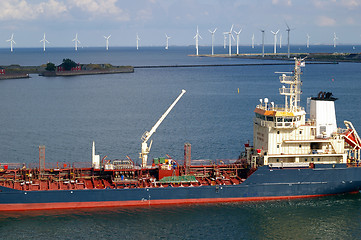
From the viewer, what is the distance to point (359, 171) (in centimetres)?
3591

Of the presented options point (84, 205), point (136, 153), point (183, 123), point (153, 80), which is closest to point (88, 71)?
point (153, 80)

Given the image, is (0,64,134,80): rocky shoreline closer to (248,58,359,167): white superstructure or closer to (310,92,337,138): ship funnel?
(248,58,359,167): white superstructure

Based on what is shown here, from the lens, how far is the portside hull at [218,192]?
108 feet

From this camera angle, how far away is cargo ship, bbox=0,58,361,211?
34.0 meters

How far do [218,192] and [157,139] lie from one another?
19.9 meters

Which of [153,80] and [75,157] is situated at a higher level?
[153,80]

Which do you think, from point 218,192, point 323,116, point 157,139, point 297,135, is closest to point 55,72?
point 157,139

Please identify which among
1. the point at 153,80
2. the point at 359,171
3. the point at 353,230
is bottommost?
the point at 353,230

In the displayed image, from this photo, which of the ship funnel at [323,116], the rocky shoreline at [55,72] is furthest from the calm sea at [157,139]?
the rocky shoreline at [55,72]

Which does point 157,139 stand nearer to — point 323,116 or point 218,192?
point 218,192

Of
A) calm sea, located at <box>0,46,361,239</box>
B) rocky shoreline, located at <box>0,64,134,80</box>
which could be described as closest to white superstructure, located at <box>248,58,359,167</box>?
calm sea, located at <box>0,46,361,239</box>

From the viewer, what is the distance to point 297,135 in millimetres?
35719

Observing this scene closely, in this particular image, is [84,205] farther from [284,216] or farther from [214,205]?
[284,216]

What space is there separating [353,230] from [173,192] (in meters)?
11.5
